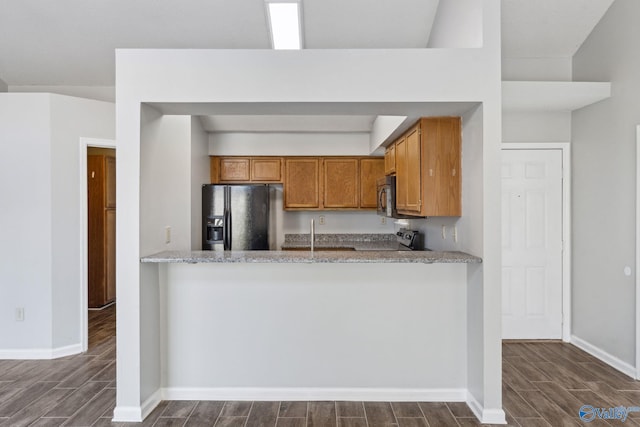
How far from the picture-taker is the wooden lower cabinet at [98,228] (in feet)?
17.6

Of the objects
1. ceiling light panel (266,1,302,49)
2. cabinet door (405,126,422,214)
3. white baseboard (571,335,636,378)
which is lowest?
white baseboard (571,335,636,378)

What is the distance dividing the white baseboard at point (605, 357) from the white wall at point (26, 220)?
499cm

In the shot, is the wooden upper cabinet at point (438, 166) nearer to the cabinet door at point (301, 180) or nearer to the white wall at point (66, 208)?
the cabinet door at point (301, 180)

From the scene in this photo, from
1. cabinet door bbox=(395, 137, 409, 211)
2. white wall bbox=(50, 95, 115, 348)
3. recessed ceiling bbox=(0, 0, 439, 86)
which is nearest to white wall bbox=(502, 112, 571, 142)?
cabinet door bbox=(395, 137, 409, 211)

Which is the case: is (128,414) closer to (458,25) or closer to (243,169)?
(243,169)

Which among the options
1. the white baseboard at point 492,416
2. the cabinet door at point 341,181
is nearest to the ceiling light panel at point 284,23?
the cabinet door at point 341,181

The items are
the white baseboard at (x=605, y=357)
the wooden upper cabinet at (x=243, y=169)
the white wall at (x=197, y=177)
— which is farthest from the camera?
the wooden upper cabinet at (x=243, y=169)

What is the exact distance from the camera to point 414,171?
327cm

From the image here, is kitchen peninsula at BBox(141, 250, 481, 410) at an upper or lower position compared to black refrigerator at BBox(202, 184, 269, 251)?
lower

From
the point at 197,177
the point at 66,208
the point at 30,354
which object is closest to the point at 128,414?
the point at 30,354

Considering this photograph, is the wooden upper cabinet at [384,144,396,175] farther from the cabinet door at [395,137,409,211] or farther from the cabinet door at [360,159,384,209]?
the cabinet door at [360,159,384,209]

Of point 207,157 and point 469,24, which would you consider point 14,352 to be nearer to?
point 207,157

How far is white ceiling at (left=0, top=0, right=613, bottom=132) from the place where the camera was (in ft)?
11.4

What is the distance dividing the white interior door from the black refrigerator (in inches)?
103
